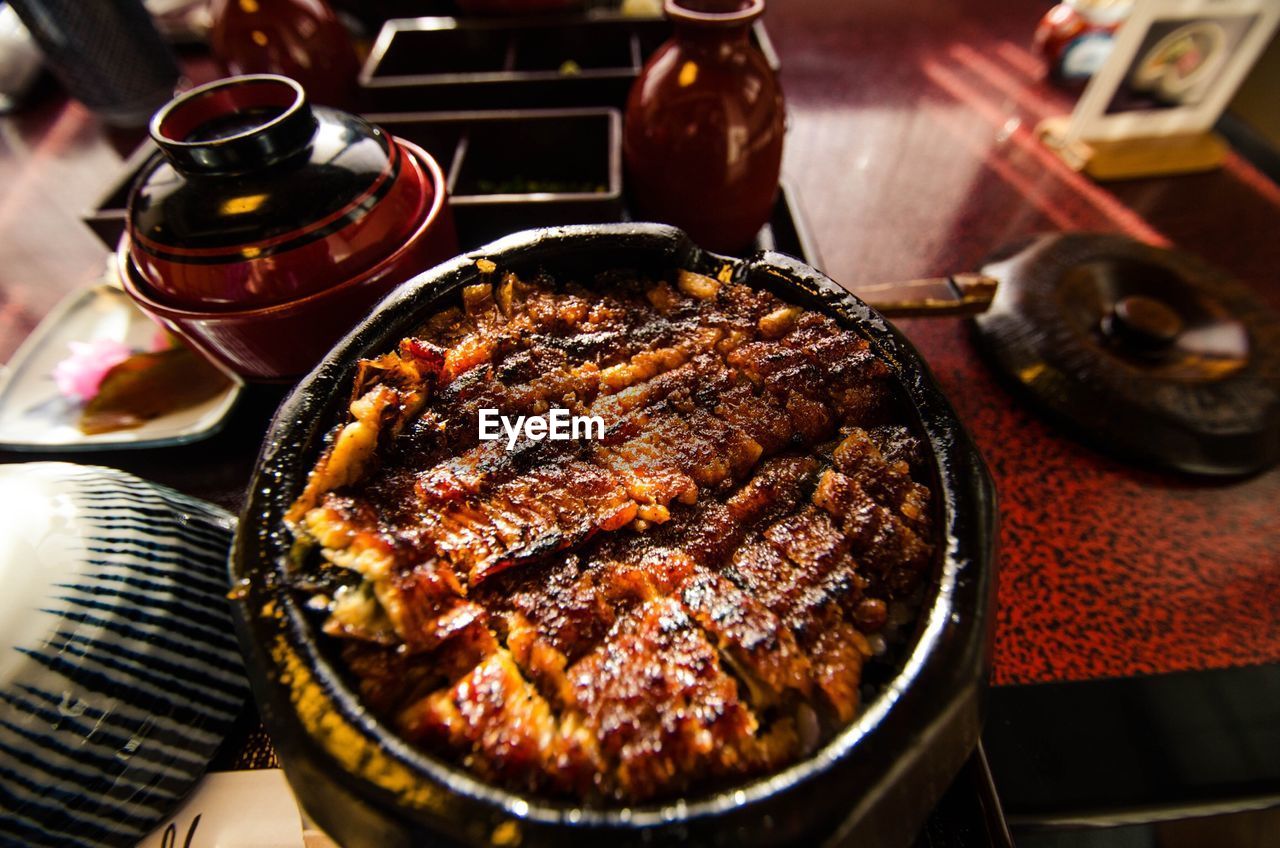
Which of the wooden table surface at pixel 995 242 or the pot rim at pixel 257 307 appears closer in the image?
the pot rim at pixel 257 307

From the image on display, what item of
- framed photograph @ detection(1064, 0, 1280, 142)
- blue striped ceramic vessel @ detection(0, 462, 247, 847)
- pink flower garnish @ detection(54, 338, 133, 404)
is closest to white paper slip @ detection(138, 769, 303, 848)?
blue striped ceramic vessel @ detection(0, 462, 247, 847)

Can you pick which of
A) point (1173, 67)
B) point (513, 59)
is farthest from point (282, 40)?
point (1173, 67)

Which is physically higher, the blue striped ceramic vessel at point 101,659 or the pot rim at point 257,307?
the pot rim at point 257,307

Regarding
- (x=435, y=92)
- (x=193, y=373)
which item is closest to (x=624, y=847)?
(x=193, y=373)

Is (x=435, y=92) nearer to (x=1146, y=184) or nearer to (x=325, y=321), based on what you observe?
(x=325, y=321)

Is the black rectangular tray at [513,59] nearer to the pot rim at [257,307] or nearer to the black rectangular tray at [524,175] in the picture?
the black rectangular tray at [524,175]

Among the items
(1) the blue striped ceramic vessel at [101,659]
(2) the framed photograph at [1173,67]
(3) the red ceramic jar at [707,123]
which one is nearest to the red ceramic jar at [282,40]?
(3) the red ceramic jar at [707,123]

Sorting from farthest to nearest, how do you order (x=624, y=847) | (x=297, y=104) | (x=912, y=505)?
(x=297, y=104), (x=912, y=505), (x=624, y=847)
